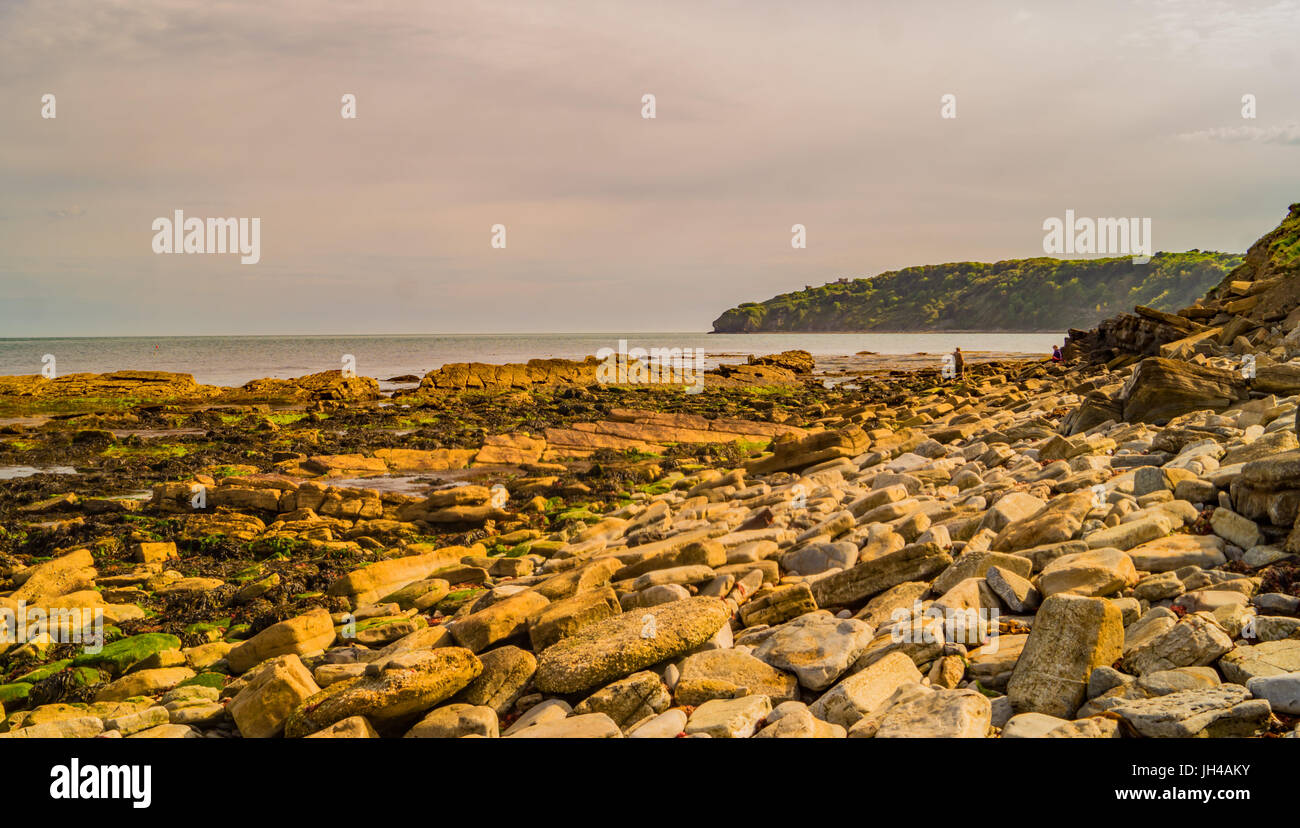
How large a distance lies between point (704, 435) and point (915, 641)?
18.9m

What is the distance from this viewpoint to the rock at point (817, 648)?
5.25 m

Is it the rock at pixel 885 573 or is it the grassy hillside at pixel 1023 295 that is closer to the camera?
the rock at pixel 885 573

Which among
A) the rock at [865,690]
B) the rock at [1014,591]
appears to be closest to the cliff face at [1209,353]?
the rock at [1014,591]

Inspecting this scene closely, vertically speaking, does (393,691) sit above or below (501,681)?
above

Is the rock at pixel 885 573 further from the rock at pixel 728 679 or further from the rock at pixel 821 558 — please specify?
the rock at pixel 728 679

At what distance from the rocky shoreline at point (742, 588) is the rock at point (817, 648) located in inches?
1.0

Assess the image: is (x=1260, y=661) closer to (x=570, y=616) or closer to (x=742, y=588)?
(x=742, y=588)

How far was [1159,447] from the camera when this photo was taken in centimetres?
891

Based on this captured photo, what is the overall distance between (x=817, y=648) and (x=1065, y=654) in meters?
1.64

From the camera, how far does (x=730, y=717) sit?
15.0 feet

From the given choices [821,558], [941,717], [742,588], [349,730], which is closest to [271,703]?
[349,730]

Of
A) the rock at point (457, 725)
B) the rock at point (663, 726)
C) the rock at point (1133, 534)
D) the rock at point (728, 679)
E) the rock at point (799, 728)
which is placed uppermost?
the rock at point (1133, 534)
